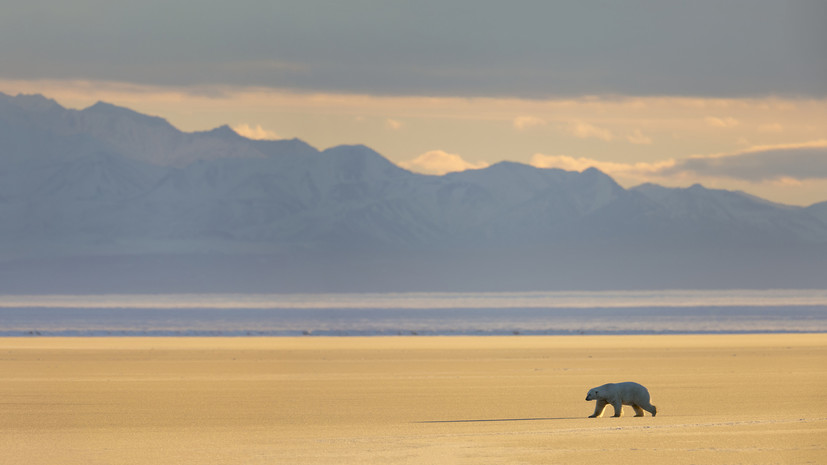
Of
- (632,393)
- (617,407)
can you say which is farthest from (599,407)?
(632,393)

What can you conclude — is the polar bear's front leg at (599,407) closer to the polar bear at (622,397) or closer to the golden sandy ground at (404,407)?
the polar bear at (622,397)

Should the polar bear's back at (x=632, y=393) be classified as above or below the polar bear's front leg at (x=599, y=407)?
above

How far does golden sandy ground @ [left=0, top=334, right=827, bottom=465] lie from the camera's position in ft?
48.2

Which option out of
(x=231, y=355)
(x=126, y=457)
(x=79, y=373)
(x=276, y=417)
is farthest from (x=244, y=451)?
(x=231, y=355)

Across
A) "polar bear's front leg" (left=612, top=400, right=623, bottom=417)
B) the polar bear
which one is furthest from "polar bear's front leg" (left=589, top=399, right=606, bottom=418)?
"polar bear's front leg" (left=612, top=400, right=623, bottom=417)

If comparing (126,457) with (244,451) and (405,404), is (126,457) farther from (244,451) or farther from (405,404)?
(405,404)

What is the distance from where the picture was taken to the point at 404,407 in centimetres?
2056

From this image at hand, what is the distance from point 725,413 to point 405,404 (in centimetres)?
495

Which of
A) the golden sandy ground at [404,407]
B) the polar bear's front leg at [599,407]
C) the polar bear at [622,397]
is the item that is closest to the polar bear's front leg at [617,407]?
the polar bear at [622,397]

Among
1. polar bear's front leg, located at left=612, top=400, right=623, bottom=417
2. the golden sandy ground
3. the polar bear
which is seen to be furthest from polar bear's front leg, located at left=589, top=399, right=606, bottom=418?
the golden sandy ground

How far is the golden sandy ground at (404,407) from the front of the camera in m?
14.7

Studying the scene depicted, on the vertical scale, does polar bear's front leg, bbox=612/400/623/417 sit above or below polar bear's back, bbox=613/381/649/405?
below

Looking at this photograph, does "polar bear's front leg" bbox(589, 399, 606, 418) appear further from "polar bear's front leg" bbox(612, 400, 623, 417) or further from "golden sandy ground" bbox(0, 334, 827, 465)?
"golden sandy ground" bbox(0, 334, 827, 465)

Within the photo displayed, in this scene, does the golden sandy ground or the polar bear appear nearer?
the golden sandy ground
